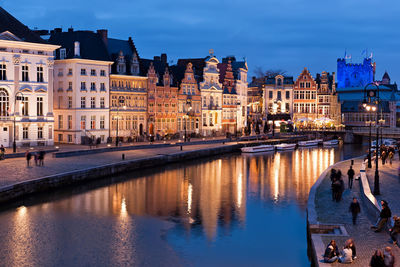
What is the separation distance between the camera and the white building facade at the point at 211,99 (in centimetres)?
7400

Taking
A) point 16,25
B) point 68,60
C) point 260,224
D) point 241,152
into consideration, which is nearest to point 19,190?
point 260,224

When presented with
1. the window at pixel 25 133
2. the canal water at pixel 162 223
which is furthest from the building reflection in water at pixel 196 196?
the window at pixel 25 133

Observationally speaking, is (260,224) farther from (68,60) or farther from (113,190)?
(68,60)

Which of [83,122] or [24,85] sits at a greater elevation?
[24,85]

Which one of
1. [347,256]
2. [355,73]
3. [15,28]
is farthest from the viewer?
[355,73]

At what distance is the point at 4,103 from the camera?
47.6 meters

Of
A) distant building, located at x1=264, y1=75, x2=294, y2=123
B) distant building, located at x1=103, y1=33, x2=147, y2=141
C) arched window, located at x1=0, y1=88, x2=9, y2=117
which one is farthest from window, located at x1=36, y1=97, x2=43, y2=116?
distant building, located at x1=264, y1=75, x2=294, y2=123

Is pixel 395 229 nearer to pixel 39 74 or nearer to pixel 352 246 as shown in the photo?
pixel 352 246

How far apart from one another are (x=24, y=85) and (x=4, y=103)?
259 centimetres

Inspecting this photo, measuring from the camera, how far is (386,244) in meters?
18.3

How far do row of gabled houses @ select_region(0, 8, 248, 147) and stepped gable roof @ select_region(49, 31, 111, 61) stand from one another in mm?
114

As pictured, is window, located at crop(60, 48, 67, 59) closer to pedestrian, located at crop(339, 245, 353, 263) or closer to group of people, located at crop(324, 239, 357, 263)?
group of people, located at crop(324, 239, 357, 263)

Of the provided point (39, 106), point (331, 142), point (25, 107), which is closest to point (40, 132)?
point (39, 106)

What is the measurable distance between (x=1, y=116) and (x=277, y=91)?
58832 mm
